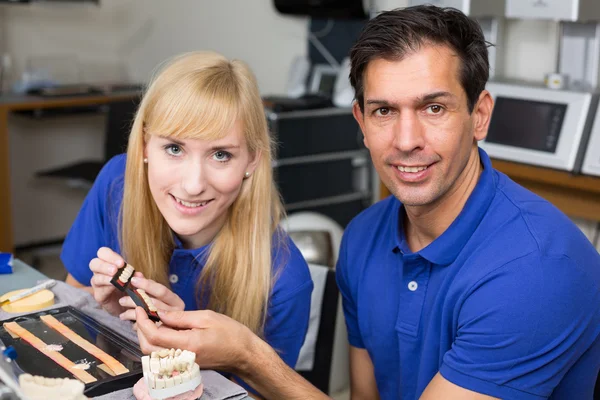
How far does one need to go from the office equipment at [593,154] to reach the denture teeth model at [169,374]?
1.66 m

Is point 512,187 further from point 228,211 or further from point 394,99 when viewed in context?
point 228,211

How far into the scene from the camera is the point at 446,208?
1312 millimetres

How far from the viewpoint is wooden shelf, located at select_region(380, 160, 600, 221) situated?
7.73 ft

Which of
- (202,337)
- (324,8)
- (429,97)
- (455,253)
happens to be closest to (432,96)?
(429,97)

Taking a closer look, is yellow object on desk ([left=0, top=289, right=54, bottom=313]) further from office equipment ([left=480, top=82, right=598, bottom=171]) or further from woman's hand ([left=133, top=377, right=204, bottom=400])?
office equipment ([left=480, top=82, right=598, bottom=171])

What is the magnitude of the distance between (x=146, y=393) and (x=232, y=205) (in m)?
0.55

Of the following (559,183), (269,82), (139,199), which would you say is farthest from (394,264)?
(269,82)

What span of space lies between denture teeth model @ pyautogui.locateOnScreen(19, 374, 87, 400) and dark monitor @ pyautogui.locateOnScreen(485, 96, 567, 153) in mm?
1872

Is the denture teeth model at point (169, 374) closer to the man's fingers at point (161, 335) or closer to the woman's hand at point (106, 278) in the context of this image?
the man's fingers at point (161, 335)

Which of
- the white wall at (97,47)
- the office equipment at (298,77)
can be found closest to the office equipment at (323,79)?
the office equipment at (298,77)

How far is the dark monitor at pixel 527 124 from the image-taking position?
242 centimetres

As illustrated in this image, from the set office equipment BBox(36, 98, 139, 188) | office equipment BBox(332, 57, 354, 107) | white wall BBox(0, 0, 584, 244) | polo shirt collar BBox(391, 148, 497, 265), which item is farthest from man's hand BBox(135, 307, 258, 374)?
white wall BBox(0, 0, 584, 244)

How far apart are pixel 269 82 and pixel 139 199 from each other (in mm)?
2509

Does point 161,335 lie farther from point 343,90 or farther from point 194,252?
point 343,90
